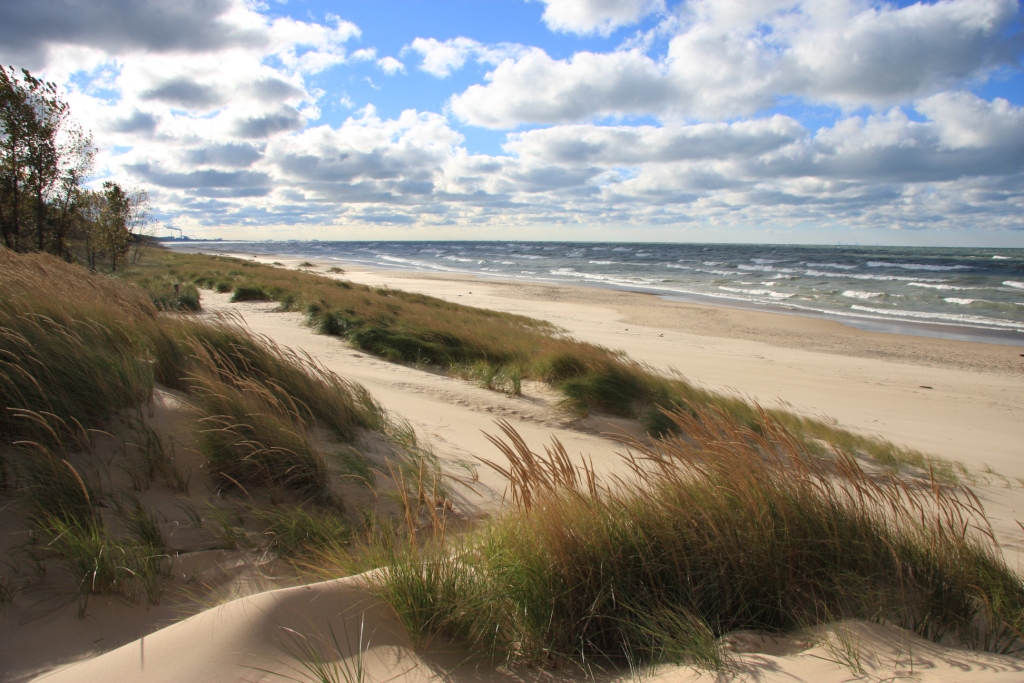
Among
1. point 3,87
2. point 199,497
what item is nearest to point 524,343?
point 199,497

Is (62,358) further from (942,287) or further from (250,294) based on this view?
(942,287)

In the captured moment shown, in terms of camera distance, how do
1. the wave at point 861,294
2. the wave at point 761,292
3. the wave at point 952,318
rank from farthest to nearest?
the wave at point 761,292 → the wave at point 861,294 → the wave at point 952,318

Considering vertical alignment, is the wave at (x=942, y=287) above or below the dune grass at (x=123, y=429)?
above

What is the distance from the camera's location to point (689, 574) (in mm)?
2453

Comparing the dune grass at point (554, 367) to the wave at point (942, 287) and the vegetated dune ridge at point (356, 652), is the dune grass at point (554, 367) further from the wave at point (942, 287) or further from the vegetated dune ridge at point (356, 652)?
the wave at point (942, 287)

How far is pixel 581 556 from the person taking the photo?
8.04ft

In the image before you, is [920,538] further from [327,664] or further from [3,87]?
[3,87]

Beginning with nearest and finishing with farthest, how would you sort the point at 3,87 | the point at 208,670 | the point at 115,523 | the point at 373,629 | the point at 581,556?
the point at 208,670, the point at 373,629, the point at 581,556, the point at 115,523, the point at 3,87

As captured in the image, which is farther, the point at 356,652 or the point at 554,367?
the point at 554,367

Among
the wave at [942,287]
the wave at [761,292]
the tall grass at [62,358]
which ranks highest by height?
the wave at [942,287]

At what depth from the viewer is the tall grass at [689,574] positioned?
2.26 metres

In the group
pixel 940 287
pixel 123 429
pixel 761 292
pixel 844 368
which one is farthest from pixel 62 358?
pixel 940 287

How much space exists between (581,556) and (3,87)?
18.1 metres

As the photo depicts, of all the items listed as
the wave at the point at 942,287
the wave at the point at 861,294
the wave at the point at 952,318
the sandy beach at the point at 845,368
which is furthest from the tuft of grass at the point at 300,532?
the wave at the point at 942,287
